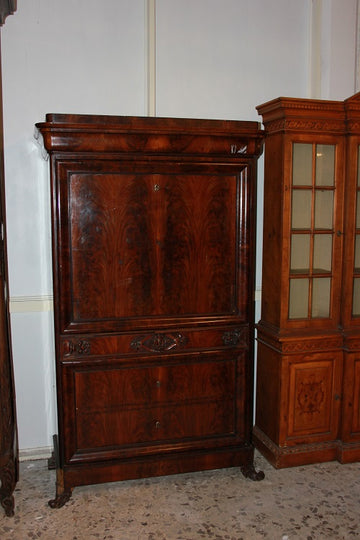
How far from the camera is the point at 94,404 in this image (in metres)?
2.55

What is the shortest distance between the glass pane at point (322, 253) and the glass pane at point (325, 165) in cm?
33

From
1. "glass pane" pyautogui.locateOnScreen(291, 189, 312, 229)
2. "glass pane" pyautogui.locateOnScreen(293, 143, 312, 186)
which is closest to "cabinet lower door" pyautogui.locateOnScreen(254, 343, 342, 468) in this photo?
"glass pane" pyautogui.locateOnScreen(291, 189, 312, 229)

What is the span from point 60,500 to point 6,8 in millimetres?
2625

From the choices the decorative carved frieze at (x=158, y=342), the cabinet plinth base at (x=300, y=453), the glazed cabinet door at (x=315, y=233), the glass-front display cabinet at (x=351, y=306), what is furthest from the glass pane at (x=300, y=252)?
the cabinet plinth base at (x=300, y=453)

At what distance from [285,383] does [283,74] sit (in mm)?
2029

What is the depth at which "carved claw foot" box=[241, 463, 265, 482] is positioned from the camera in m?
2.78

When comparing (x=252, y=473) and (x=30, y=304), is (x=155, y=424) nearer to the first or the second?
(x=252, y=473)

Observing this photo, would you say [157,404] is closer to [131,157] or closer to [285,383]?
[285,383]

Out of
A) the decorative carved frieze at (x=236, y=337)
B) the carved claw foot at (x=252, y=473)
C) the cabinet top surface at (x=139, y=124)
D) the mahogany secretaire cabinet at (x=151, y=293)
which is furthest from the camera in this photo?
the carved claw foot at (x=252, y=473)

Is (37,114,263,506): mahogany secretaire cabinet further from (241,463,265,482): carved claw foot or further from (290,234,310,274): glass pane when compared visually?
(290,234,310,274): glass pane

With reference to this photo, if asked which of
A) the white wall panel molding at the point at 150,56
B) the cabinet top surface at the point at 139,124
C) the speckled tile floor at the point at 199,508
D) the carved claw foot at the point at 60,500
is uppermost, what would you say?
the white wall panel molding at the point at 150,56

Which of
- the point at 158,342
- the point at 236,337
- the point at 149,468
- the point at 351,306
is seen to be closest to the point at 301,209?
the point at 351,306

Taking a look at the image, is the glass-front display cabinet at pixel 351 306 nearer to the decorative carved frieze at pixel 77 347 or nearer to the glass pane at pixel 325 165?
the glass pane at pixel 325 165

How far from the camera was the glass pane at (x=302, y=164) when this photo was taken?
9.23 ft
